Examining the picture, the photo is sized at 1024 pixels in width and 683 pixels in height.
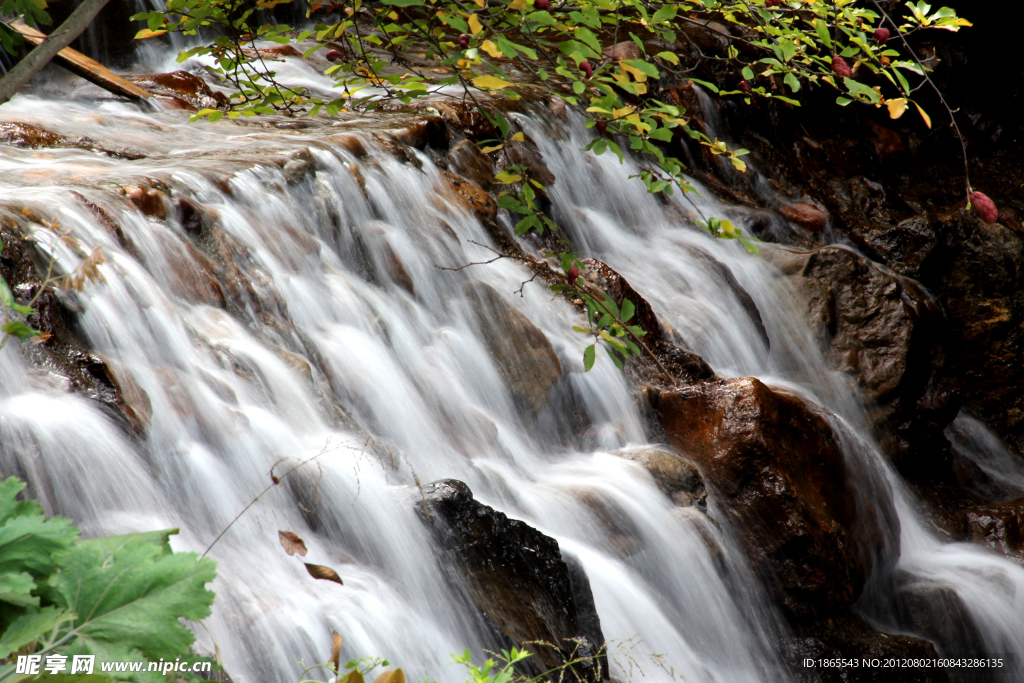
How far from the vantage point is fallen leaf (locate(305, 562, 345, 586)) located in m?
2.82

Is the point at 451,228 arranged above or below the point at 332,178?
below

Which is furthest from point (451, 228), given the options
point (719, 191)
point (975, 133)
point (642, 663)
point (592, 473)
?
point (975, 133)

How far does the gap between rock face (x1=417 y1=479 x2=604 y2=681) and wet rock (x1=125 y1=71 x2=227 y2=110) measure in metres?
4.81

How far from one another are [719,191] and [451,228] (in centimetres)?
427

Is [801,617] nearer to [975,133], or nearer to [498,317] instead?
[498,317]

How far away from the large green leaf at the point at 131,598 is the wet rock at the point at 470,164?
511 centimetres

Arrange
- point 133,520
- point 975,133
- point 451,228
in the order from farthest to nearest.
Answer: point 975,133
point 451,228
point 133,520

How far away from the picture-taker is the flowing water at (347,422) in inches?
111

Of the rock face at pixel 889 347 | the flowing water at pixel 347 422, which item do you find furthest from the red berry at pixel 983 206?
the rock face at pixel 889 347

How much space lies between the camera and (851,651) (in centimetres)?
458

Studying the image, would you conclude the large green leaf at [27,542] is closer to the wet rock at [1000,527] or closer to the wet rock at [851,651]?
the wet rock at [851,651]

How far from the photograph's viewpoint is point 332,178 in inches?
206

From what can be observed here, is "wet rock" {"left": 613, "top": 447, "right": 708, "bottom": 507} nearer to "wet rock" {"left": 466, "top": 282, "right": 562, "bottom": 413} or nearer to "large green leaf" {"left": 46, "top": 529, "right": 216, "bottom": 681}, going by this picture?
"wet rock" {"left": 466, "top": 282, "right": 562, "bottom": 413}

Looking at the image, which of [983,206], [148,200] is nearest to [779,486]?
[983,206]
